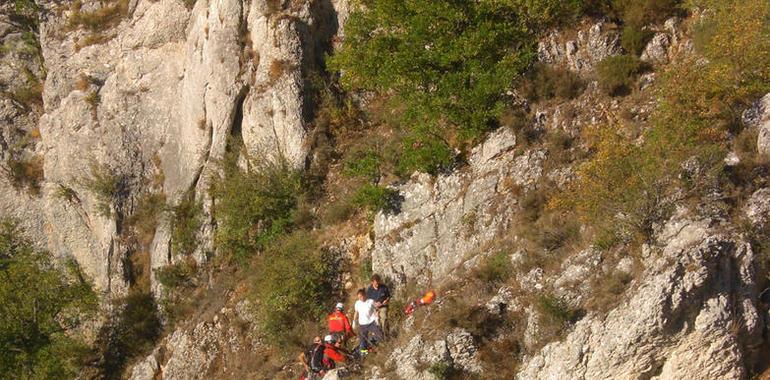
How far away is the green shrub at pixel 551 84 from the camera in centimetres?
1728

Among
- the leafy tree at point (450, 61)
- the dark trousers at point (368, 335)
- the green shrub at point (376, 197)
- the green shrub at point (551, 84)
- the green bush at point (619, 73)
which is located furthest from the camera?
the green shrub at point (376, 197)

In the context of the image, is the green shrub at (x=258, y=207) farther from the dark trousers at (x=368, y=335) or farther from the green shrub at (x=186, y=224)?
the dark trousers at (x=368, y=335)

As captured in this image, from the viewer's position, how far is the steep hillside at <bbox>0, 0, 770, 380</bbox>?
39.6 feet

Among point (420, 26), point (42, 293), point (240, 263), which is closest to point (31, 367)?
point (42, 293)

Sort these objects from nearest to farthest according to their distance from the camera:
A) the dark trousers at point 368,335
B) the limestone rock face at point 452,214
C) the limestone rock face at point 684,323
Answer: the limestone rock face at point 684,323 < the dark trousers at point 368,335 < the limestone rock face at point 452,214

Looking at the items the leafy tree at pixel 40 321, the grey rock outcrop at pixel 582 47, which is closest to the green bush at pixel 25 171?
the leafy tree at pixel 40 321

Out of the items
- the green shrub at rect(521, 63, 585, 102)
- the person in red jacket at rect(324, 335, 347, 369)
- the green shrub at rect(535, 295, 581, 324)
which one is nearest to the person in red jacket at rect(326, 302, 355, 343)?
the person in red jacket at rect(324, 335, 347, 369)

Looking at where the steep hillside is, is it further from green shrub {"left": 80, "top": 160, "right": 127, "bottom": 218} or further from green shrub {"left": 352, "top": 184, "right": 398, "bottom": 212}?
green shrub {"left": 352, "top": 184, "right": 398, "bottom": 212}

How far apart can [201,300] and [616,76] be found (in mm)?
13083

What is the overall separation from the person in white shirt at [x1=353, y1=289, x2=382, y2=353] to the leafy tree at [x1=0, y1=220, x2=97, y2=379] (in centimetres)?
1116

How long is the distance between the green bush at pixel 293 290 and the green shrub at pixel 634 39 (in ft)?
29.6

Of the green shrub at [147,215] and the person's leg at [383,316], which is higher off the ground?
the green shrub at [147,215]

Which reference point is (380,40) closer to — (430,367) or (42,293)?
(430,367)

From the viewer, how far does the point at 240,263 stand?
20828 millimetres
